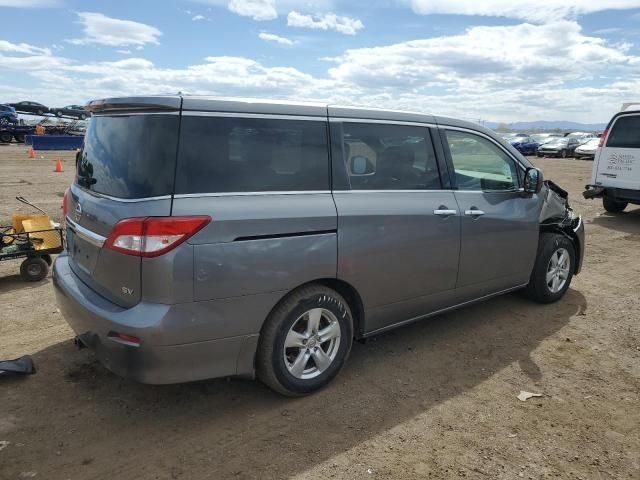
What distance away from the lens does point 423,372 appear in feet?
12.4

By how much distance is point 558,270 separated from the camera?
519 centimetres

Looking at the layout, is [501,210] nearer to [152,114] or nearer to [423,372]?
[423,372]

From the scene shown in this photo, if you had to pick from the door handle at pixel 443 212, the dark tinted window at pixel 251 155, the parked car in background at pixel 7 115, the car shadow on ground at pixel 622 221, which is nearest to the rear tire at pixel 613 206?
the car shadow on ground at pixel 622 221

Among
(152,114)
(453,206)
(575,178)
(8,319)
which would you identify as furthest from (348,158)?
(575,178)

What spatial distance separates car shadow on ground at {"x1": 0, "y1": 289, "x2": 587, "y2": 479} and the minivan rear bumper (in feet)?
1.27

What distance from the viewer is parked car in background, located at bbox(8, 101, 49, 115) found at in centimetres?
3546

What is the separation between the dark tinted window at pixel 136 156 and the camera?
108 inches

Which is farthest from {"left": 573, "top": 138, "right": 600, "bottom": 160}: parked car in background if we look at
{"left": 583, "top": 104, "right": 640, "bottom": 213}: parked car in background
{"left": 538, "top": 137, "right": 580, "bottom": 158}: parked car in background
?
{"left": 583, "top": 104, "right": 640, "bottom": 213}: parked car in background

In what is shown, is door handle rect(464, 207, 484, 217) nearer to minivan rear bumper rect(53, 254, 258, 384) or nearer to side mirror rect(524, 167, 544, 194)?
side mirror rect(524, 167, 544, 194)

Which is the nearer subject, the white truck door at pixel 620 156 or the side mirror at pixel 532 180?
the side mirror at pixel 532 180

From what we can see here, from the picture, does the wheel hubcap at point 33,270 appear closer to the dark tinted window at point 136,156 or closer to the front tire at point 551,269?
the dark tinted window at point 136,156

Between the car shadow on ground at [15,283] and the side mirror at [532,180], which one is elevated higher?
the side mirror at [532,180]

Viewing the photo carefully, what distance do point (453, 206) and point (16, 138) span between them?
3696 cm

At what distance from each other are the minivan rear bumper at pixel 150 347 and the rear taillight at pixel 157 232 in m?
0.30
